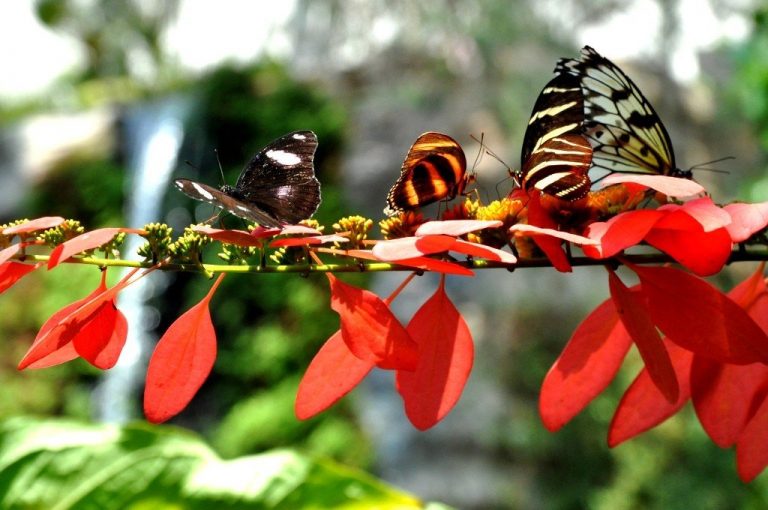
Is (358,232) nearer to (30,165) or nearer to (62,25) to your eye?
(30,165)

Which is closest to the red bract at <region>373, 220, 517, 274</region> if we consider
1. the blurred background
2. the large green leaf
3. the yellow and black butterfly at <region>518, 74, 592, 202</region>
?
Answer: the yellow and black butterfly at <region>518, 74, 592, 202</region>

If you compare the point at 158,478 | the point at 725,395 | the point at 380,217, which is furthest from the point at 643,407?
the point at 380,217

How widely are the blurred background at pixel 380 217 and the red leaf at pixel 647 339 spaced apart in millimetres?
1975

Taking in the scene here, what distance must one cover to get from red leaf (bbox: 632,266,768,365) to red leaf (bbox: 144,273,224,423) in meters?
0.21

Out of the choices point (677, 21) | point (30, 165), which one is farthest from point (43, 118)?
point (677, 21)

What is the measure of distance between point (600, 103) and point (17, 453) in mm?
537

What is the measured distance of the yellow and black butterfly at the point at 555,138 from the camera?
0.47 metres

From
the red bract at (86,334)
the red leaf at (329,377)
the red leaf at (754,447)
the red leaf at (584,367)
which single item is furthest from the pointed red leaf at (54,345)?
the red leaf at (754,447)

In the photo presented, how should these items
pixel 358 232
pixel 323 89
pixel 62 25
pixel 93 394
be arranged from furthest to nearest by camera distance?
pixel 62 25, pixel 323 89, pixel 93 394, pixel 358 232

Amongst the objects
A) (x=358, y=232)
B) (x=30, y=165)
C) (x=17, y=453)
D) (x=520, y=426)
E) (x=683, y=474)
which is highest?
(x=358, y=232)

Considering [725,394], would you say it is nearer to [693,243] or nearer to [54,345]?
[693,243]

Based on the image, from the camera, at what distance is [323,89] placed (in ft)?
17.9

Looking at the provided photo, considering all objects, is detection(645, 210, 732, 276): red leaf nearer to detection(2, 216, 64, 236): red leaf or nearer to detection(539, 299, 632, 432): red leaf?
detection(539, 299, 632, 432): red leaf

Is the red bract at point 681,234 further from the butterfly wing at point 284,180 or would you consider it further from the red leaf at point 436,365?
the butterfly wing at point 284,180
